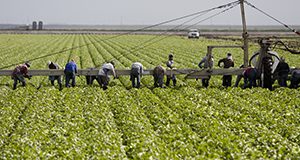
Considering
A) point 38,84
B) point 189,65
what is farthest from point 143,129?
point 189,65

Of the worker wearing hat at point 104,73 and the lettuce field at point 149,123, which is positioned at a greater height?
the worker wearing hat at point 104,73

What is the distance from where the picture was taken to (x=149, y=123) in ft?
45.0

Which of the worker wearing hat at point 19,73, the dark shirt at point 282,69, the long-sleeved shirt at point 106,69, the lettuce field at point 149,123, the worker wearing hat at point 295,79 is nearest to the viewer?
the lettuce field at point 149,123

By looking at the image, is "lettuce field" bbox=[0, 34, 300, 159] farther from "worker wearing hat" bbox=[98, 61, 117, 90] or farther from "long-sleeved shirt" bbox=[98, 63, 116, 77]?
"long-sleeved shirt" bbox=[98, 63, 116, 77]

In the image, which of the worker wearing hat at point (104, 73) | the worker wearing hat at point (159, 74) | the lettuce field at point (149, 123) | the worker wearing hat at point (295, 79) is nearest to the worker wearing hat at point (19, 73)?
the lettuce field at point (149, 123)

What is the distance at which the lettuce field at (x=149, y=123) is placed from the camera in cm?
Result: 1056

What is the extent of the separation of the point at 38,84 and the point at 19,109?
705 cm

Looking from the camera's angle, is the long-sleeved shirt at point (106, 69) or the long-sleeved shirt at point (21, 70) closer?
the long-sleeved shirt at point (106, 69)

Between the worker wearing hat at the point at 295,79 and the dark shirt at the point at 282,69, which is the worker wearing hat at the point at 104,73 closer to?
the dark shirt at the point at 282,69

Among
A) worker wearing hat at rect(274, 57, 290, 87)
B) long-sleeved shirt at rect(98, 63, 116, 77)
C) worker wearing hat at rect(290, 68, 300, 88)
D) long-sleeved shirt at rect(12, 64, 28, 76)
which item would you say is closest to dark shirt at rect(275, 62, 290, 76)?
worker wearing hat at rect(274, 57, 290, 87)

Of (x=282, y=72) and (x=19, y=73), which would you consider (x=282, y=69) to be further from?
(x=19, y=73)

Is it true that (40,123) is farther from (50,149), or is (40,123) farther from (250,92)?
(250,92)

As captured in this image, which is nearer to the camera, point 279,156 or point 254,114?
point 279,156

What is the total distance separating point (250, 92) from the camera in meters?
19.3
